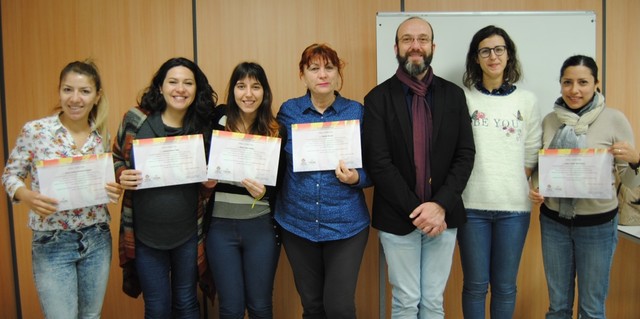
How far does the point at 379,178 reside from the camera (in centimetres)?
190

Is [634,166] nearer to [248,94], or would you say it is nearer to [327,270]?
[327,270]

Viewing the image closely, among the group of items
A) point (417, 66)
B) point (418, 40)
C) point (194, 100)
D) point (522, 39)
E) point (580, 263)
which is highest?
point (522, 39)

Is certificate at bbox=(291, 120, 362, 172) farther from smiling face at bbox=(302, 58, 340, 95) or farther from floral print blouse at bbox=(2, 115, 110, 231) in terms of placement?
floral print blouse at bbox=(2, 115, 110, 231)

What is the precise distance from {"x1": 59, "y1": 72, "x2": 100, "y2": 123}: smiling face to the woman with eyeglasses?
187 centimetres

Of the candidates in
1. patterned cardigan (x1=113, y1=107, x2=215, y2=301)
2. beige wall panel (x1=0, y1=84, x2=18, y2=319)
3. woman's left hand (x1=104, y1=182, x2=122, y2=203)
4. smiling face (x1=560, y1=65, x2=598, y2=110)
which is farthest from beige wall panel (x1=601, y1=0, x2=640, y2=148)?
beige wall panel (x1=0, y1=84, x2=18, y2=319)

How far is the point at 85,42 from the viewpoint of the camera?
275cm

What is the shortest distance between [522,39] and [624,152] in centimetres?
106

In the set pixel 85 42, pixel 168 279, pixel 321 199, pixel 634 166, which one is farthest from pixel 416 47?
pixel 85 42

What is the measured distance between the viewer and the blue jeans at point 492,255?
6.78ft

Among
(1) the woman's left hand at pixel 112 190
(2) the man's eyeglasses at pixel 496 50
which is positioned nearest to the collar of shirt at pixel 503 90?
(2) the man's eyeglasses at pixel 496 50

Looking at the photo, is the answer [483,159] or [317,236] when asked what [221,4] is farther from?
[483,159]

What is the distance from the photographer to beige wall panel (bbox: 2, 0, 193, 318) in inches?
108

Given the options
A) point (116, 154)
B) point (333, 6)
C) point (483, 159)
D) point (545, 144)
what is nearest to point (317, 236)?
point (483, 159)

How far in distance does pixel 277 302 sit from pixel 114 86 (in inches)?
75.3
